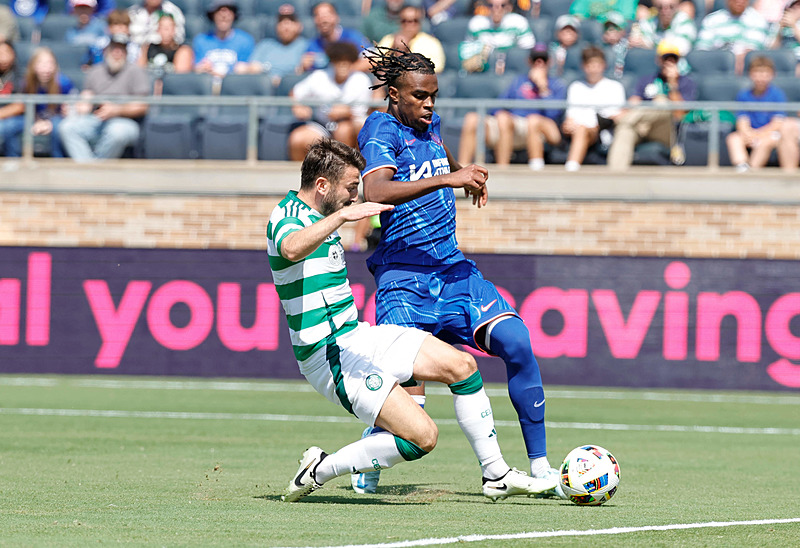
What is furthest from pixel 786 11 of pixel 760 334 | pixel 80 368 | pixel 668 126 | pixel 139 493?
pixel 139 493

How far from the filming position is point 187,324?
48.5 ft

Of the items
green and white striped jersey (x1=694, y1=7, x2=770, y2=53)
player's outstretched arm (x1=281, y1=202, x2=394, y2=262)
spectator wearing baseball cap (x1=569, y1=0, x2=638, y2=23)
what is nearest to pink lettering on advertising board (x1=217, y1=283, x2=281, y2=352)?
spectator wearing baseball cap (x1=569, y1=0, x2=638, y2=23)

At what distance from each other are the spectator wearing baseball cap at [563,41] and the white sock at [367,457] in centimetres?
1081

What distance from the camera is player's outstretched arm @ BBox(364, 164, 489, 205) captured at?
598 cm

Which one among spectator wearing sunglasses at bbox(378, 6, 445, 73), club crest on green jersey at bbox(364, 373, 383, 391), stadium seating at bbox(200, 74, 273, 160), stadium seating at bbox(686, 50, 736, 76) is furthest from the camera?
stadium seating at bbox(686, 50, 736, 76)

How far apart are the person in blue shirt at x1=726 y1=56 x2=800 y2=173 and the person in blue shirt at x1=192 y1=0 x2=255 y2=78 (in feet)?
21.1

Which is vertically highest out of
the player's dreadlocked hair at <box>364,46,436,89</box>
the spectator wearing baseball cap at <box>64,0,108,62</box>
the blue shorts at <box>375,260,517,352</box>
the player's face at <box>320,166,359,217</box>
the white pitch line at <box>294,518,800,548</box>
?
the spectator wearing baseball cap at <box>64,0,108,62</box>

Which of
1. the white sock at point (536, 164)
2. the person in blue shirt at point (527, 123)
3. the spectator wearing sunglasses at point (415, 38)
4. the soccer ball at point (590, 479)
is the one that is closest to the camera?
the soccer ball at point (590, 479)

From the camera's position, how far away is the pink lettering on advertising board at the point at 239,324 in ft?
48.4

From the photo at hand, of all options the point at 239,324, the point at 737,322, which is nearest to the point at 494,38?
the point at 737,322

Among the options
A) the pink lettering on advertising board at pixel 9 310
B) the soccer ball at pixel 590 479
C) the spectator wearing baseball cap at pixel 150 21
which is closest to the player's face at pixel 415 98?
the soccer ball at pixel 590 479

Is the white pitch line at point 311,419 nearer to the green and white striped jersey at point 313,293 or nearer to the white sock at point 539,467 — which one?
the white sock at point 539,467

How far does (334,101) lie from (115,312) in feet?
11.8

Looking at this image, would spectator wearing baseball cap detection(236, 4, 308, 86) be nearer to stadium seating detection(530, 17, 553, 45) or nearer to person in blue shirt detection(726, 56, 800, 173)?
stadium seating detection(530, 17, 553, 45)
